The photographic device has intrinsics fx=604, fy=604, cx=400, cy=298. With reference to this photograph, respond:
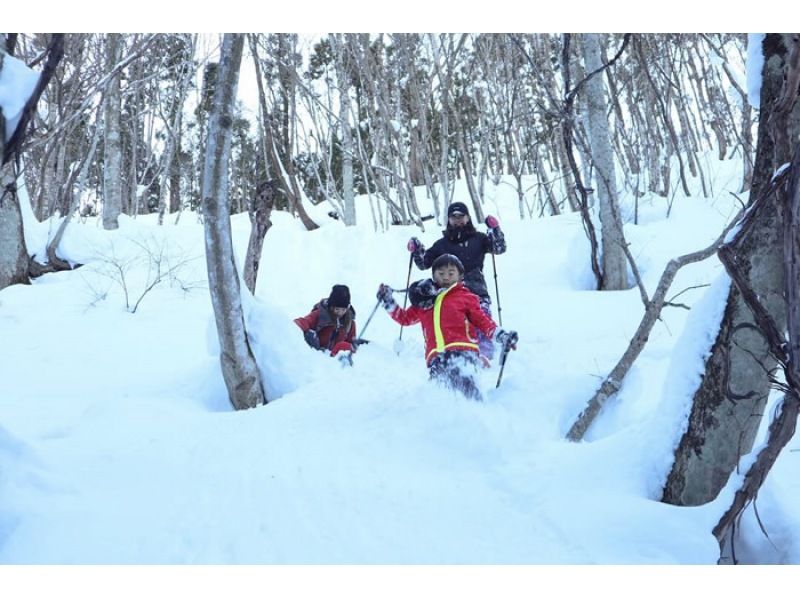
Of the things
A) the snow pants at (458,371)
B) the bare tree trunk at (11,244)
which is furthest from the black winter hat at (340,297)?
the bare tree trunk at (11,244)

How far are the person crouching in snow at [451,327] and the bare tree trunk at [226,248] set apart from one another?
4.22ft

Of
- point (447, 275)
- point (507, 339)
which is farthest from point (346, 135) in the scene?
point (507, 339)

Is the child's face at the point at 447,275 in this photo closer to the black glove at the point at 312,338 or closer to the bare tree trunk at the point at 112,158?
the black glove at the point at 312,338

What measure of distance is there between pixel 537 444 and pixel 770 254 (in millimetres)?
1583

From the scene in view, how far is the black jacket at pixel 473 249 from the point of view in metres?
5.88

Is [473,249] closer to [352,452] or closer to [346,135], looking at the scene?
[352,452]

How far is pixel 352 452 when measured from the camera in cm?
307

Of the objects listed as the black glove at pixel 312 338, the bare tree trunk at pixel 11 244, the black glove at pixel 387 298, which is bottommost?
the black glove at pixel 312 338

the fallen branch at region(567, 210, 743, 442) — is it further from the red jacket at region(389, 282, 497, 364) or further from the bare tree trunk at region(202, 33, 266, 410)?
the bare tree trunk at region(202, 33, 266, 410)

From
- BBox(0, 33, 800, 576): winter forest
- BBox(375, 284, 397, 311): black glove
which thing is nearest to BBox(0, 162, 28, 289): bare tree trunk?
BBox(0, 33, 800, 576): winter forest

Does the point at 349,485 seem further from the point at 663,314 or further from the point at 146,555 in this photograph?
the point at 663,314

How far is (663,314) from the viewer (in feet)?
19.4

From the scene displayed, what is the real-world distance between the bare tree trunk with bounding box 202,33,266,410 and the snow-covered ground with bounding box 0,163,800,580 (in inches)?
9.1

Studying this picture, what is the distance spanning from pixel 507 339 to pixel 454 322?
0.40 m
